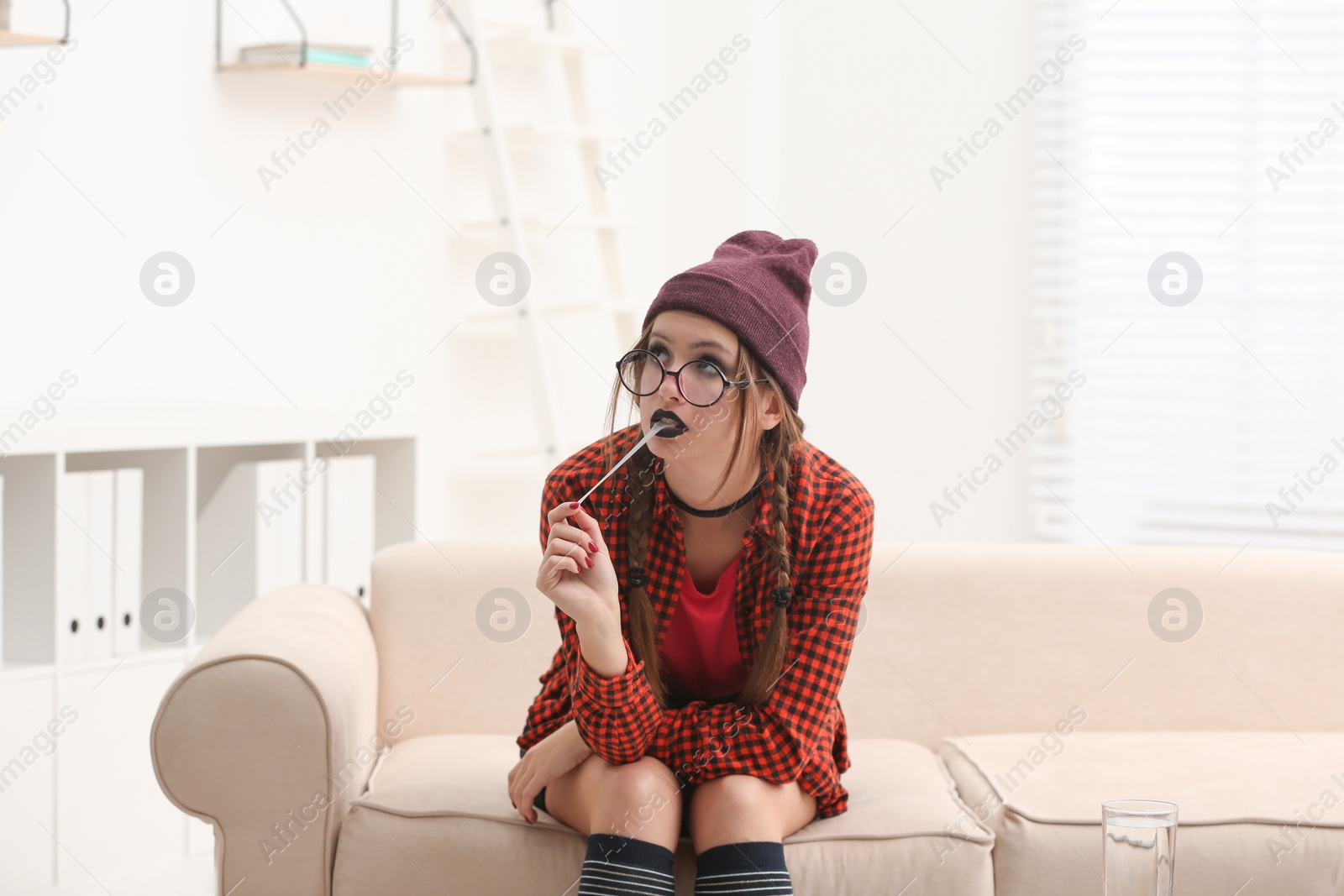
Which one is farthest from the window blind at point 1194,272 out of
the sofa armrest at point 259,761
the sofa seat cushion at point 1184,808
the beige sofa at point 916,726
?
the sofa armrest at point 259,761

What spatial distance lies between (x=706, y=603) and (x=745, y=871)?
343mm

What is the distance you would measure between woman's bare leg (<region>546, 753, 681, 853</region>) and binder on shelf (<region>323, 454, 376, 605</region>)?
125 centimetres

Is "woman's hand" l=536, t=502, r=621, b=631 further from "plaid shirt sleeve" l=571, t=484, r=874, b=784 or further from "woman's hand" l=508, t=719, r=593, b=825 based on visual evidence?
"woman's hand" l=508, t=719, r=593, b=825

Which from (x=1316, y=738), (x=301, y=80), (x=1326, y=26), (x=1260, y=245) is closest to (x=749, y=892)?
(x=1316, y=738)

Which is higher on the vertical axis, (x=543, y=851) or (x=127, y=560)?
(x=127, y=560)

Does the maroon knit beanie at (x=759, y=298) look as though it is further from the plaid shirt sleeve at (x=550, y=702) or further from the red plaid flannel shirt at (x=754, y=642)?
the plaid shirt sleeve at (x=550, y=702)

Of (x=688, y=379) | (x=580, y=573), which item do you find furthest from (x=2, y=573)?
(x=688, y=379)

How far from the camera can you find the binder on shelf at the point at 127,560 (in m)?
2.25

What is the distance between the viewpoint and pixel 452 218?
3.23m

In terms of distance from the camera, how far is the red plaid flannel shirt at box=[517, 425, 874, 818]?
147 centimetres

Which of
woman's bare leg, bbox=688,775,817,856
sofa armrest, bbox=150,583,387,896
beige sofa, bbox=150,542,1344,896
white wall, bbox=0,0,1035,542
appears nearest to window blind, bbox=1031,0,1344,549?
white wall, bbox=0,0,1035,542

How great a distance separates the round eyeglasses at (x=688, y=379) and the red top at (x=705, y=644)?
0.25 metres

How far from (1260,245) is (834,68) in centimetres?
125

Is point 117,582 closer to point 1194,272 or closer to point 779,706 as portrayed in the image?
point 779,706
